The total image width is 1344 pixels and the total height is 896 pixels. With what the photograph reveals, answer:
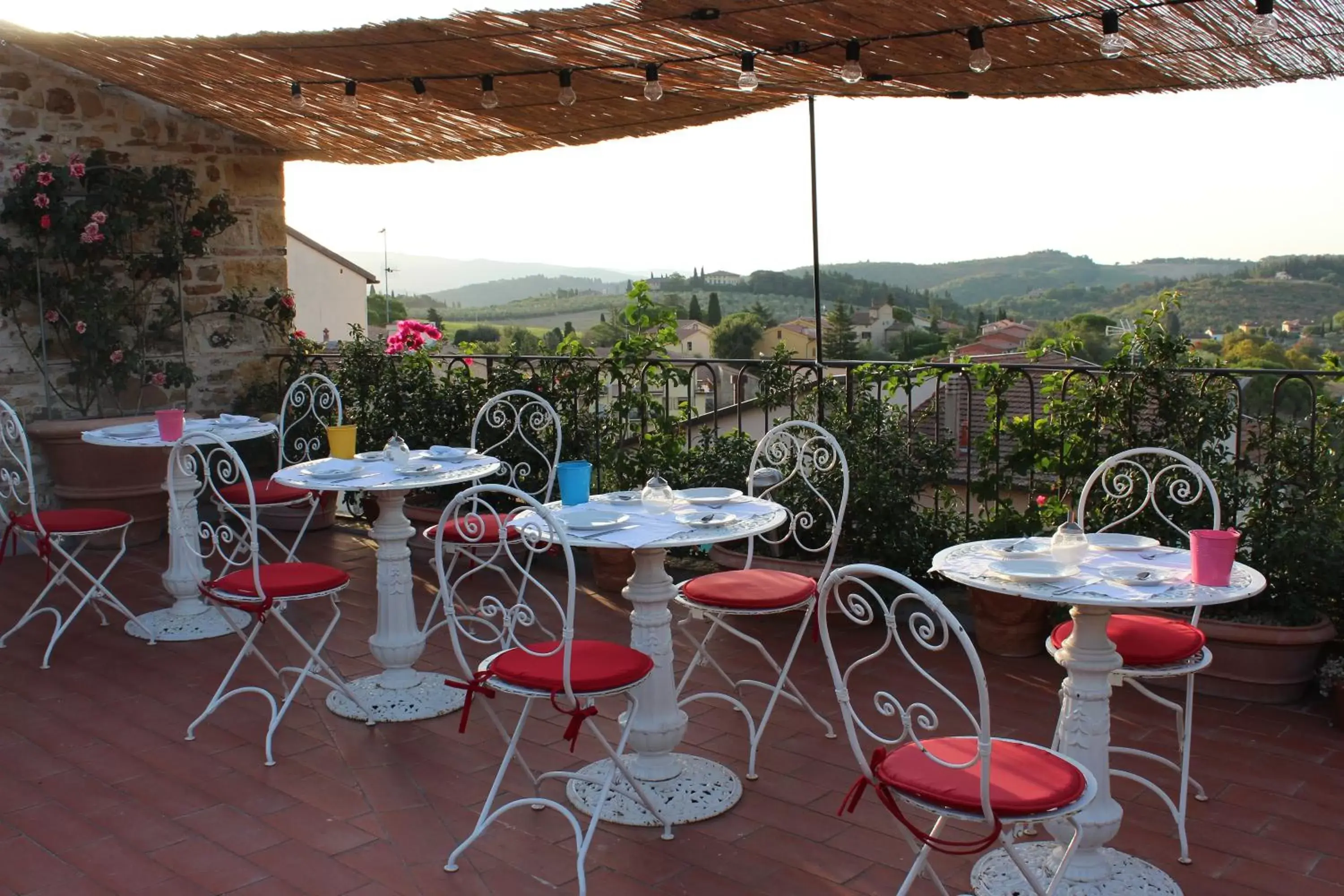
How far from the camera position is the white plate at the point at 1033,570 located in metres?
2.39

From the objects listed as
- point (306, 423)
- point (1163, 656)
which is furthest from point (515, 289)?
point (1163, 656)

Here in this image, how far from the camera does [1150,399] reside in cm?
407

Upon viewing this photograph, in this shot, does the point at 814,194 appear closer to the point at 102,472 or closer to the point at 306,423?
the point at 306,423

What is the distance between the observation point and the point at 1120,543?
279 cm

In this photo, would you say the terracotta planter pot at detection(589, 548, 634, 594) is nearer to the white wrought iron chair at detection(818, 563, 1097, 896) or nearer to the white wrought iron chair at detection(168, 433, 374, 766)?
the white wrought iron chair at detection(168, 433, 374, 766)

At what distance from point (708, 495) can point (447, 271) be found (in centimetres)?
2209

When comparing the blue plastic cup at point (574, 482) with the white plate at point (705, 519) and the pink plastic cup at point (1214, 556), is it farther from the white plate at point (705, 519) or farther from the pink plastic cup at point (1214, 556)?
the pink plastic cup at point (1214, 556)

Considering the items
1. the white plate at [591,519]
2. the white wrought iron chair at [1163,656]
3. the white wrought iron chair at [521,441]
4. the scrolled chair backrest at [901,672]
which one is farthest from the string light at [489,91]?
the white wrought iron chair at [1163,656]

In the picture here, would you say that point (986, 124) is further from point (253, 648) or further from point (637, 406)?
point (253, 648)

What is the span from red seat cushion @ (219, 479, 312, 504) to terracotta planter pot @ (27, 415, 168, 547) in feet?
3.69

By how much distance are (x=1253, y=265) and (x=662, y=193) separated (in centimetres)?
558

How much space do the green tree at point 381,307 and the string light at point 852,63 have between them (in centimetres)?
1601

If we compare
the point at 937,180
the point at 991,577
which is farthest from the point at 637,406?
the point at 937,180

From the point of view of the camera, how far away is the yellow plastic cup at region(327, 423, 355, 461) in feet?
12.9
